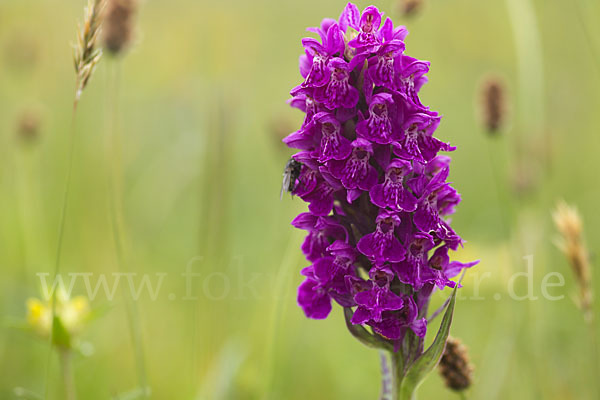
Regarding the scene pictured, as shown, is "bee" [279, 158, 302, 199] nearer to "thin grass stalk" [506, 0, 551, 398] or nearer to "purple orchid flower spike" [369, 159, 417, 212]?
"purple orchid flower spike" [369, 159, 417, 212]

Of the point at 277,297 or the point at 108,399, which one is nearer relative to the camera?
the point at 277,297

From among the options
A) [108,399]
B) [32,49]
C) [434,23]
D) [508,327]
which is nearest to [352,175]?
[108,399]

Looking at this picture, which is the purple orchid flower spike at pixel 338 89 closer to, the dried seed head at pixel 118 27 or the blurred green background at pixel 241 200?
the blurred green background at pixel 241 200

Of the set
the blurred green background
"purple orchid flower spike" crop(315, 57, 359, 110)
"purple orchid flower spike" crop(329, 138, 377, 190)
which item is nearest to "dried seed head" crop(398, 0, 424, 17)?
the blurred green background

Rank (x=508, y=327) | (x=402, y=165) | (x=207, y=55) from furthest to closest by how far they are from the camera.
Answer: (x=207, y=55)
(x=508, y=327)
(x=402, y=165)

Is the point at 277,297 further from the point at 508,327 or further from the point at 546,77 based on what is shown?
the point at 546,77

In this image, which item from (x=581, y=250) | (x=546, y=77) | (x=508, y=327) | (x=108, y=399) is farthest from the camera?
(x=546, y=77)

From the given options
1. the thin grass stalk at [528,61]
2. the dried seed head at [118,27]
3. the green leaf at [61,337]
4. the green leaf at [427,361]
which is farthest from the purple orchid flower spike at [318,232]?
the dried seed head at [118,27]
